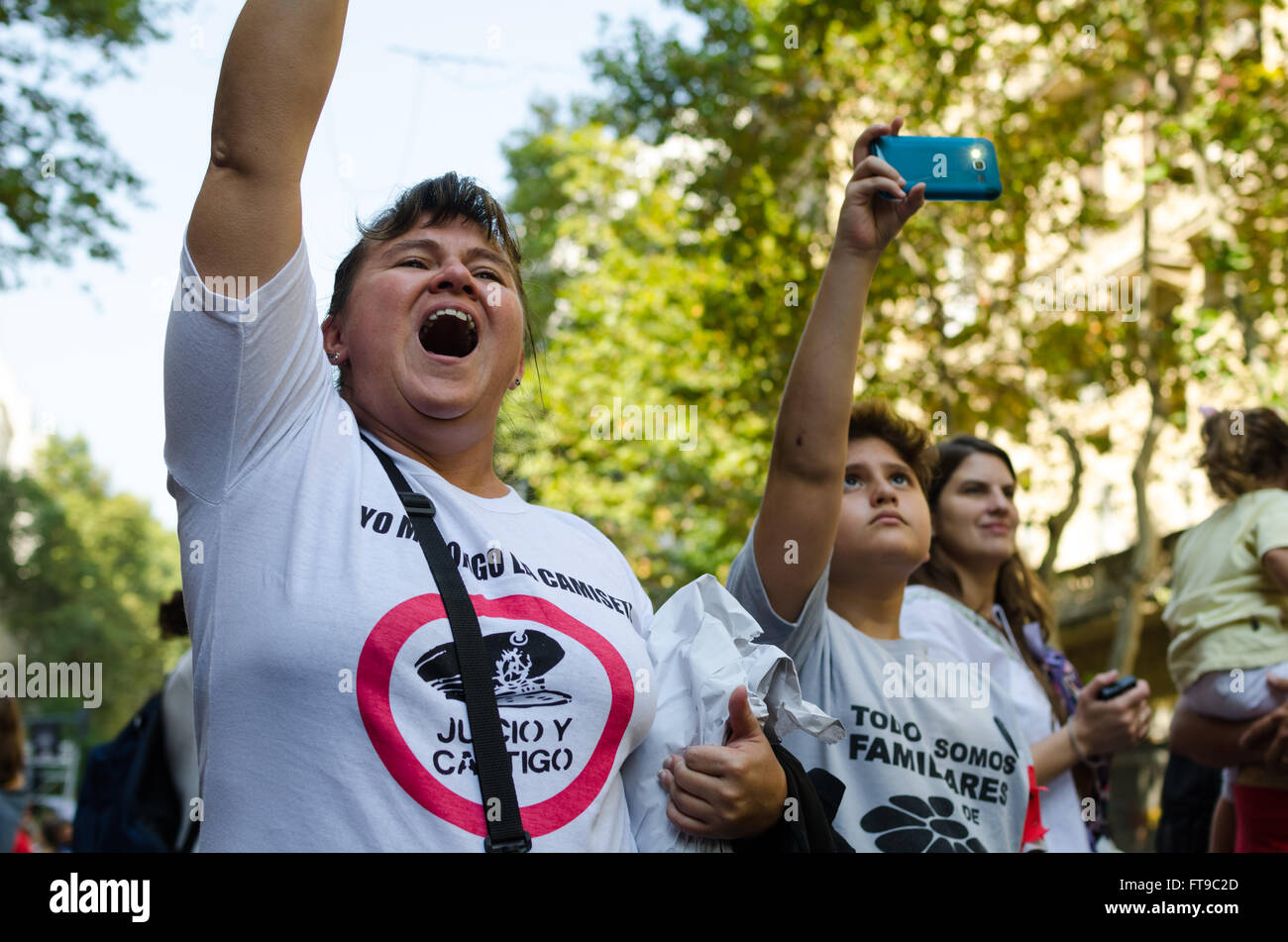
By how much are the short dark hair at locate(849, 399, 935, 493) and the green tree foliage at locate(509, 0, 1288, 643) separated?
19.4ft

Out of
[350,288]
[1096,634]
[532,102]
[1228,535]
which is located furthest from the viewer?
[532,102]

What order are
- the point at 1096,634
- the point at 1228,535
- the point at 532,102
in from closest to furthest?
the point at 1228,535 < the point at 1096,634 < the point at 532,102

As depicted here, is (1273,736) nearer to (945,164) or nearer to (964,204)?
(945,164)

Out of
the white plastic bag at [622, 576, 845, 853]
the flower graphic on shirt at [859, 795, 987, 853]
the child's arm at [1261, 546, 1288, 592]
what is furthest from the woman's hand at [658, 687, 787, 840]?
the child's arm at [1261, 546, 1288, 592]

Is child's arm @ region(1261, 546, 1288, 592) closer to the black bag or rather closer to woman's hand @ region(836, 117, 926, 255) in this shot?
woman's hand @ region(836, 117, 926, 255)

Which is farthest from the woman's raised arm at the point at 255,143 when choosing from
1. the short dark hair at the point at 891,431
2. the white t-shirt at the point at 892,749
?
the short dark hair at the point at 891,431

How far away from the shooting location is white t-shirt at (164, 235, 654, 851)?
1.57m

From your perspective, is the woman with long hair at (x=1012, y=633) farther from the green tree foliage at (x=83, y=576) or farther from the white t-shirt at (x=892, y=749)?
the green tree foliage at (x=83, y=576)

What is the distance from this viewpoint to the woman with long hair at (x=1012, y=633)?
3.26m
